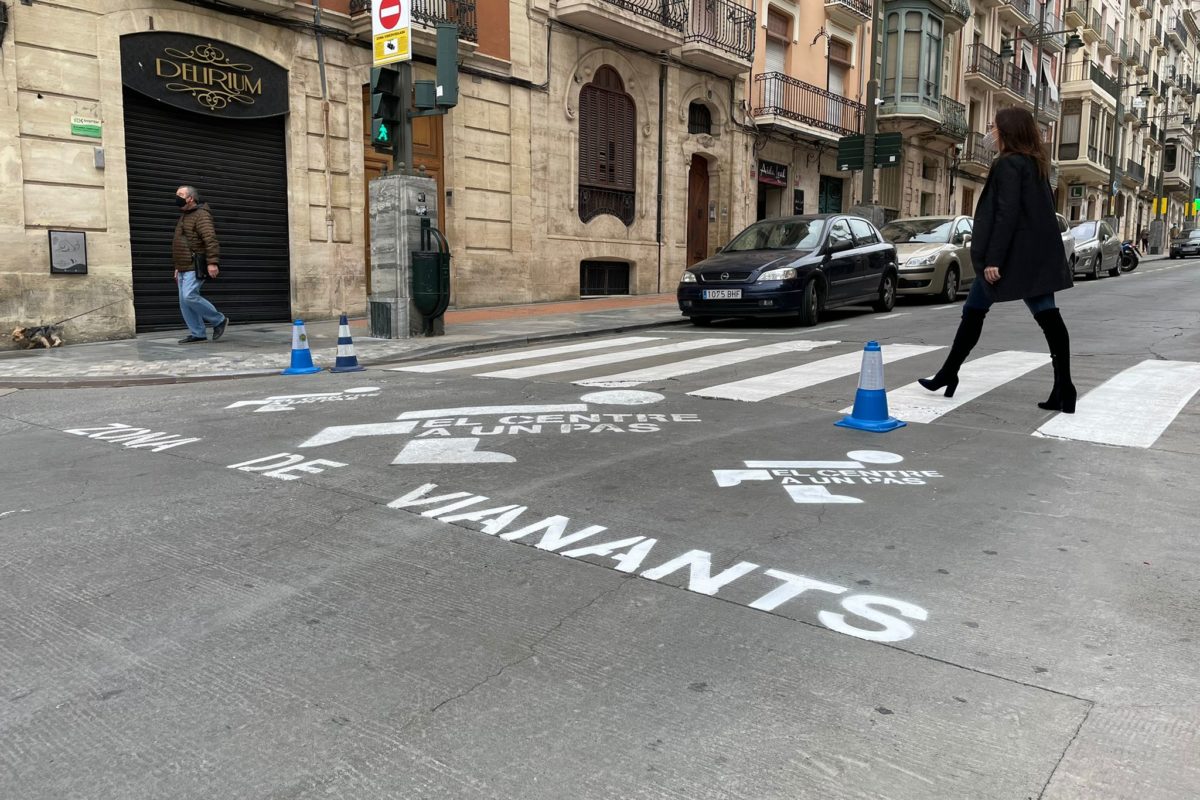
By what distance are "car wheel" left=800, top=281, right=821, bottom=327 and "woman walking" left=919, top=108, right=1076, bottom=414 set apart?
593cm

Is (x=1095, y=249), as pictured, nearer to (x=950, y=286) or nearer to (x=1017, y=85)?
(x=950, y=286)

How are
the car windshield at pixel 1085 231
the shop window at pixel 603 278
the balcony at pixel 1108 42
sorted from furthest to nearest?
the balcony at pixel 1108 42
the car windshield at pixel 1085 231
the shop window at pixel 603 278

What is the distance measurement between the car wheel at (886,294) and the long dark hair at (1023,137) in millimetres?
8273

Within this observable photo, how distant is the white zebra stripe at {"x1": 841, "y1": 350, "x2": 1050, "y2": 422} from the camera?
6340 millimetres

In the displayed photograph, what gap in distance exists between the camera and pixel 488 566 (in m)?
3.39

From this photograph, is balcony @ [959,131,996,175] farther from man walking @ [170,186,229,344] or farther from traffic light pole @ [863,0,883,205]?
man walking @ [170,186,229,344]

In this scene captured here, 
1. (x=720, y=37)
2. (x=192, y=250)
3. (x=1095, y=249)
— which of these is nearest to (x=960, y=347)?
(x=192, y=250)

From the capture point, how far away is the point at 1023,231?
6141mm

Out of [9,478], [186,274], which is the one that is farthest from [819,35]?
[9,478]

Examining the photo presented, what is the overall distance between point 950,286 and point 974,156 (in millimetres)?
22337

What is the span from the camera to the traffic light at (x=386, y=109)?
1079 centimetres

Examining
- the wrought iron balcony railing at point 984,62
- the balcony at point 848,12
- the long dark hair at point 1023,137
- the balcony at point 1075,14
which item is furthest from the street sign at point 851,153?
the balcony at point 1075,14

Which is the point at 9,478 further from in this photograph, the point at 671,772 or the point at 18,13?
the point at 18,13

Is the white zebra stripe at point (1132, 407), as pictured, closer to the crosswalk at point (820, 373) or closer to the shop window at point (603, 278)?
the crosswalk at point (820, 373)
